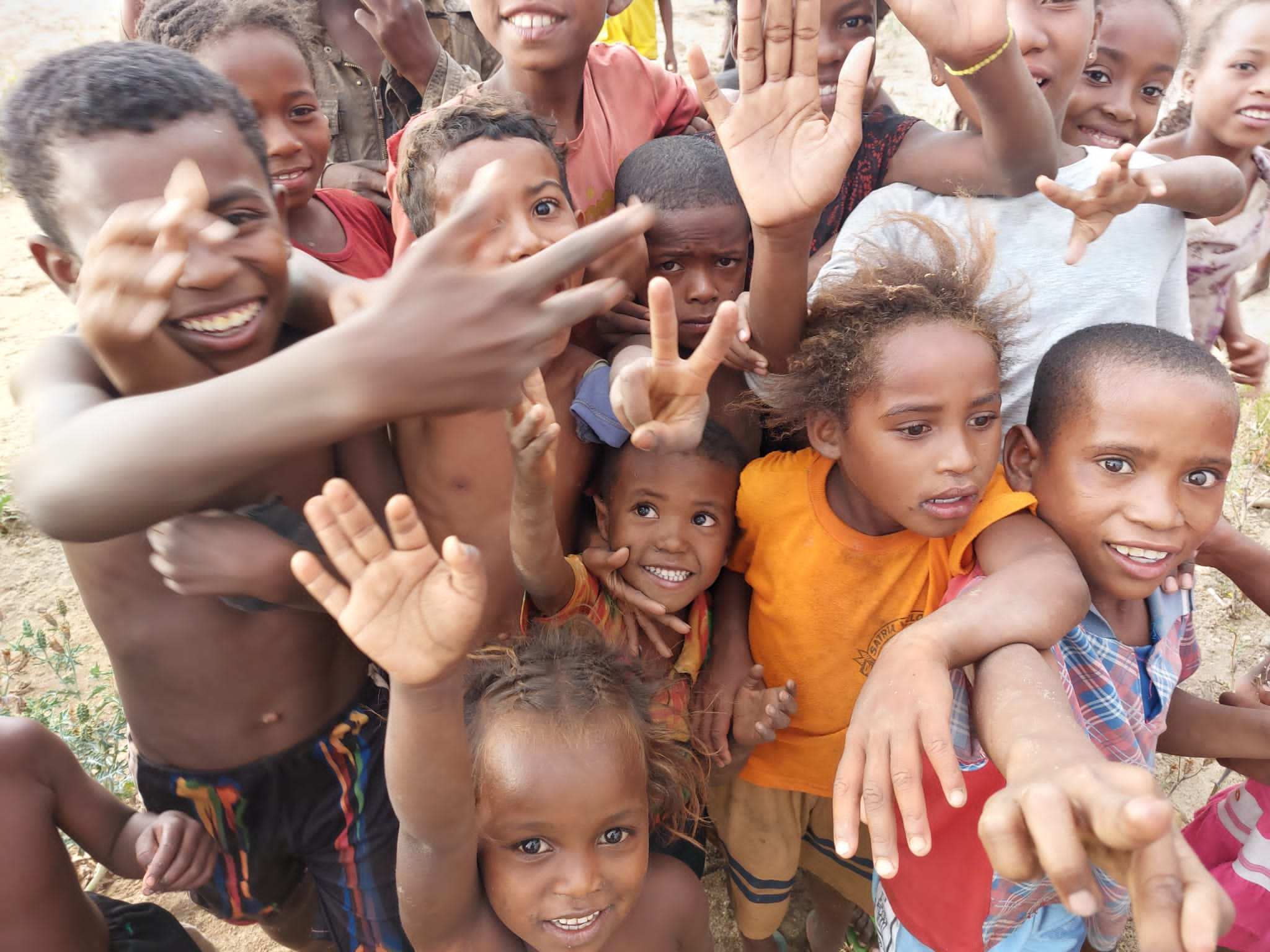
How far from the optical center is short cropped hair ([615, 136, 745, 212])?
2.06 m

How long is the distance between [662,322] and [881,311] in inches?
21.3

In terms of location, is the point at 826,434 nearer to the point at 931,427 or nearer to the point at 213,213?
the point at 931,427

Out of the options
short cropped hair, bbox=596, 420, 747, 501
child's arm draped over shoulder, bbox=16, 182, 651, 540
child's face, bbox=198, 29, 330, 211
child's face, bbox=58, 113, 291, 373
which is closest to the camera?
child's arm draped over shoulder, bbox=16, 182, 651, 540

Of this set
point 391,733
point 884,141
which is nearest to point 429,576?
point 391,733

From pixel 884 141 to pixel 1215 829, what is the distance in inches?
68.8

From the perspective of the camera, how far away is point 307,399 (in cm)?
92

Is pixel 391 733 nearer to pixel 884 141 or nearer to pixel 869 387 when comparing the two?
pixel 869 387

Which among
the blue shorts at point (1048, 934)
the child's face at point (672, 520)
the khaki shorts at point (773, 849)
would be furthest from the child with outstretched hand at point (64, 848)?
the blue shorts at point (1048, 934)

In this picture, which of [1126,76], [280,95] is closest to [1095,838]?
[280,95]

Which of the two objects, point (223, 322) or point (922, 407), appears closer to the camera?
point (223, 322)

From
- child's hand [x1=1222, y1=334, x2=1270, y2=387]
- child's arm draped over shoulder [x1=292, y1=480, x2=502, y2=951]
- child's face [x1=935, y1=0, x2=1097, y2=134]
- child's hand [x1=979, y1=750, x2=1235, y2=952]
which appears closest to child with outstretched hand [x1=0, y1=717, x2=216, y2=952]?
child's arm draped over shoulder [x1=292, y1=480, x2=502, y2=951]

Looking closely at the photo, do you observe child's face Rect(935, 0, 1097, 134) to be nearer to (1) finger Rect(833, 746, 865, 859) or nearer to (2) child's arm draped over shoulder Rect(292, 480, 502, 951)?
(1) finger Rect(833, 746, 865, 859)

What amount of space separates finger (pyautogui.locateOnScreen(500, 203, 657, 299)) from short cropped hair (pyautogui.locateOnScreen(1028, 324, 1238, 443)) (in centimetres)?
90

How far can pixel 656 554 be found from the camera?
1824 millimetres
